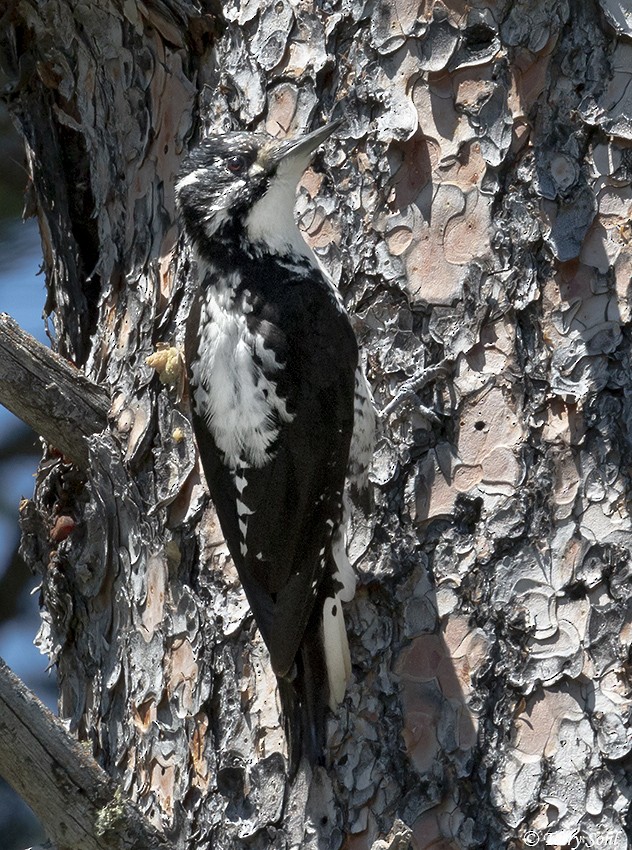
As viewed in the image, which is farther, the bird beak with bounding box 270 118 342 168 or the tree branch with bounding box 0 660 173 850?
the bird beak with bounding box 270 118 342 168

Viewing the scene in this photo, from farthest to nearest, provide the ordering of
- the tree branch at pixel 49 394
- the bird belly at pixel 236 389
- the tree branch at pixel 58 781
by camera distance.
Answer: the tree branch at pixel 49 394 < the bird belly at pixel 236 389 < the tree branch at pixel 58 781

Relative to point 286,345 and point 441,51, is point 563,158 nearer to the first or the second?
point 441,51

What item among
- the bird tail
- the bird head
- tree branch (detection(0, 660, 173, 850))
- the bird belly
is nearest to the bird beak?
the bird head

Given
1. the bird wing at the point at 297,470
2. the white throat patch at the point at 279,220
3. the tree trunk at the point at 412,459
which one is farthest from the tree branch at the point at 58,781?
the white throat patch at the point at 279,220

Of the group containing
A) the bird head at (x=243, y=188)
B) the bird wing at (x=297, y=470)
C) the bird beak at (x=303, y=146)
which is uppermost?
the bird head at (x=243, y=188)

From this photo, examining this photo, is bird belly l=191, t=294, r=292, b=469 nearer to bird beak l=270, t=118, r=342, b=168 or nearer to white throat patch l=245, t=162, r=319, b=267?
white throat patch l=245, t=162, r=319, b=267

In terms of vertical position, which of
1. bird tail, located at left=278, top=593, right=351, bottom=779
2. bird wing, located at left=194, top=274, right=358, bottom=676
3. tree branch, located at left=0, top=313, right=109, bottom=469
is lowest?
bird tail, located at left=278, top=593, right=351, bottom=779

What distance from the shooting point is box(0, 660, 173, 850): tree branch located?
222 centimetres

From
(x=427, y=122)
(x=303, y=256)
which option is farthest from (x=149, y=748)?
(x=427, y=122)

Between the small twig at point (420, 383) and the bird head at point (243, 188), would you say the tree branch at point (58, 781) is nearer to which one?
the small twig at point (420, 383)

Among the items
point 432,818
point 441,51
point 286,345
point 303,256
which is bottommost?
point 432,818

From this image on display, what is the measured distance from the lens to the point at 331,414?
9.18 feet

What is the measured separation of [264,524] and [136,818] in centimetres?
71

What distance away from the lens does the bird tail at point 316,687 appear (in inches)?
98.0
